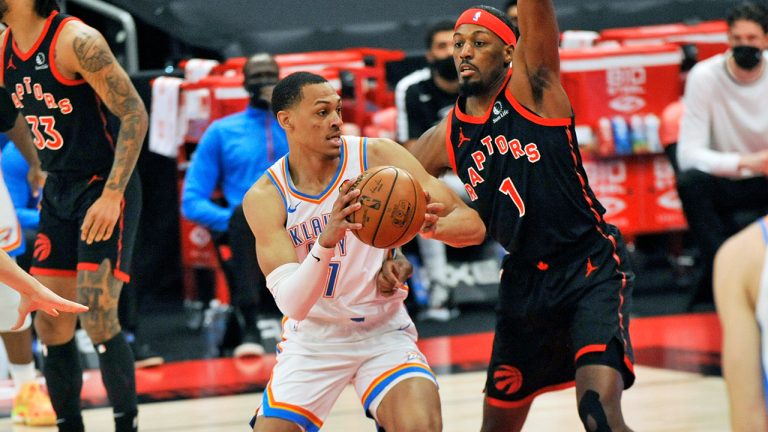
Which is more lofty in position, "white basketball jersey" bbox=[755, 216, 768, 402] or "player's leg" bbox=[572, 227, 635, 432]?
"white basketball jersey" bbox=[755, 216, 768, 402]

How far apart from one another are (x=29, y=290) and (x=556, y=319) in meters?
1.73

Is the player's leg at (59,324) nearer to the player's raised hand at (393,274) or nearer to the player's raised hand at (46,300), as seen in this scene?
the player's raised hand at (46,300)

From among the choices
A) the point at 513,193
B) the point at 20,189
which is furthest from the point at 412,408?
the point at 20,189

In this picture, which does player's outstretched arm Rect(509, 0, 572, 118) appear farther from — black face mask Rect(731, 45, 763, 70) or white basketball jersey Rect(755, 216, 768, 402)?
black face mask Rect(731, 45, 763, 70)

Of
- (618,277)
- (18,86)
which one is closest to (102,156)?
(18,86)

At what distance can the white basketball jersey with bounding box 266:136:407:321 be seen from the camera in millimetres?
4277

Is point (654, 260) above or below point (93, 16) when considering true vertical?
below

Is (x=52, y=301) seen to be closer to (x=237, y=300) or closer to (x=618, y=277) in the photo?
(x=618, y=277)

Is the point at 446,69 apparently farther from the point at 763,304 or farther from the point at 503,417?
the point at 763,304

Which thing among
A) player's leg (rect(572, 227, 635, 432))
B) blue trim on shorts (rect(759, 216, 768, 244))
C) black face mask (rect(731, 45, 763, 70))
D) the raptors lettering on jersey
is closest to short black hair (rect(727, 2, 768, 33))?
black face mask (rect(731, 45, 763, 70))

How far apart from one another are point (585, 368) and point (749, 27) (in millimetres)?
3761

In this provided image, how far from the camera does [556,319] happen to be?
4367mm

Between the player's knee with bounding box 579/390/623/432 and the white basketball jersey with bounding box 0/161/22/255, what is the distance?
2834 millimetres

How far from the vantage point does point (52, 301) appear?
4160 mm
